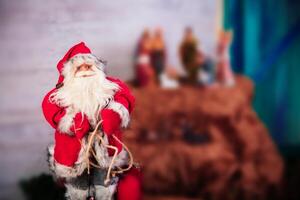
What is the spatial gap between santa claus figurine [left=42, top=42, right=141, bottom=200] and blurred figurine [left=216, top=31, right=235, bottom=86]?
59 cm

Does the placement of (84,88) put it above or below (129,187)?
above

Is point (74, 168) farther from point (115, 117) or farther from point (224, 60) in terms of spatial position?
point (224, 60)

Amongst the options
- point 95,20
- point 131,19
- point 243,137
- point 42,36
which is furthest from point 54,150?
point 243,137

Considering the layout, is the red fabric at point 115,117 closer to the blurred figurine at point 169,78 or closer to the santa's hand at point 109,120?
the santa's hand at point 109,120

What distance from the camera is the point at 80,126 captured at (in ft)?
2.91

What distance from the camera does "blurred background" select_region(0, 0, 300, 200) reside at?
1428 millimetres

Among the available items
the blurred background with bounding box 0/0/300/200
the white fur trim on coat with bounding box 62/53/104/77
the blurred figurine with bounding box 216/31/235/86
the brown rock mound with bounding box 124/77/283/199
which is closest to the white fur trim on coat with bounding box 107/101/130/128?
the white fur trim on coat with bounding box 62/53/104/77

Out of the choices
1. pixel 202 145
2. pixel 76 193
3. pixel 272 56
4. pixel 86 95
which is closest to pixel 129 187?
pixel 76 193

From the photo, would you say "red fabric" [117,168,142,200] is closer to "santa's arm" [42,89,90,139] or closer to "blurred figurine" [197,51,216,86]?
"santa's arm" [42,89,90,139]

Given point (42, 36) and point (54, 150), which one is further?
point (42, 36)

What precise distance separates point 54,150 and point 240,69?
821 millimetres

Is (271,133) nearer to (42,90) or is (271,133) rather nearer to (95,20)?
(95,20)

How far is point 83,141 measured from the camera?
2.94 ft

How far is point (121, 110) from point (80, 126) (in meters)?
0.10
